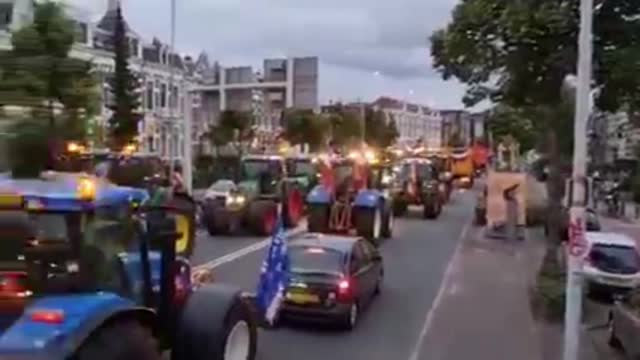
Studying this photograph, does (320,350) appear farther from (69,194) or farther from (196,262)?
(196,262)

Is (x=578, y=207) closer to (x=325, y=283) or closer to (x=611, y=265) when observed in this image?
(x=325, y=283)

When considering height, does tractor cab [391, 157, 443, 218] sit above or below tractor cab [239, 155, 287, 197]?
below

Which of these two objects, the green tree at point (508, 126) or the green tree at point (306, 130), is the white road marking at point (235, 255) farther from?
the green tree at point (306, 130)

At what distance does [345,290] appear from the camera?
15.9m

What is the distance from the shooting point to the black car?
15812mm

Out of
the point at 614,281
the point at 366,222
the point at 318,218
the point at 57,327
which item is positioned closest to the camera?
the point at 57,327

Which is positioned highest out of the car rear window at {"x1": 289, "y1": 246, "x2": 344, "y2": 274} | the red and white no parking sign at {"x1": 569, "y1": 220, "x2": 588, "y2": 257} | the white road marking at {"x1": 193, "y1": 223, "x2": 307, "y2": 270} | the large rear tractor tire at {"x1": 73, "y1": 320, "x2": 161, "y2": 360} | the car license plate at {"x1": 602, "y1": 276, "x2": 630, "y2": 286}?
the red and white no parking sign at {"x1": 569, "y1": 220, "x2": 588, "y2": 257}

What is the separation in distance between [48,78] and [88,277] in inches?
760

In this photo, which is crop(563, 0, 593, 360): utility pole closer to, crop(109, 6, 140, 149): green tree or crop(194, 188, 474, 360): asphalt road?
crop(194, 188, 474, 360): asphalt road

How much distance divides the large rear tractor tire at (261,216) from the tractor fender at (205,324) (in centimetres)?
1917

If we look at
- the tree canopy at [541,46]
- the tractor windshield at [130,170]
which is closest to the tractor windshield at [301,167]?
the tractor windshield at [130,170]

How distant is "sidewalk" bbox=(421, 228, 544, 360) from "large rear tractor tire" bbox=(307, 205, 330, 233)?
3.56 metres

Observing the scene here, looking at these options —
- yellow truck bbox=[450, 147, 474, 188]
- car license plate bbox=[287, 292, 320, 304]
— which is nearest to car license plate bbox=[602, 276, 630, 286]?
car license plate bbox=[287, 292, 320, 304]

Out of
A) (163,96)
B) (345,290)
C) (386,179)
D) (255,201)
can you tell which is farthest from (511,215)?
(163,96)
